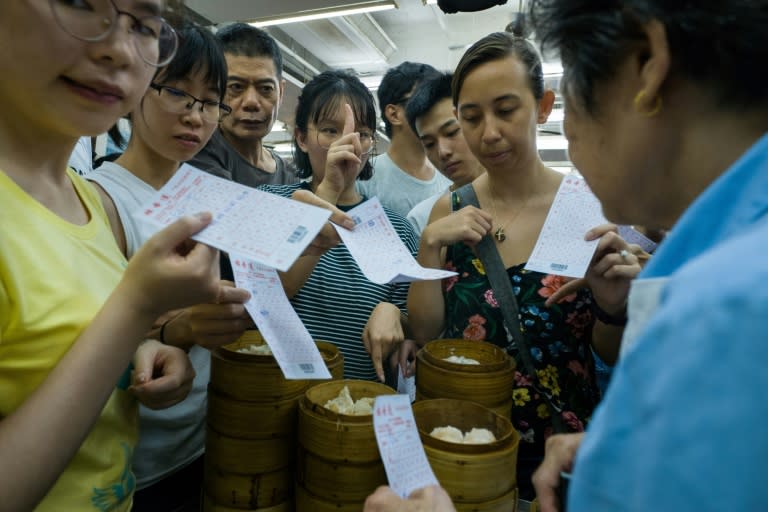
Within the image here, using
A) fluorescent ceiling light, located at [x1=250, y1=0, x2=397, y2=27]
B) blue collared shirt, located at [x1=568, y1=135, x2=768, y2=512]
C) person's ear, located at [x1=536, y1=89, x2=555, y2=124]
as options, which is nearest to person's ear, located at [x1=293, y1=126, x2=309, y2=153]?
person's ear, located at [x1=536, y1=89, x2=555, y2=124]

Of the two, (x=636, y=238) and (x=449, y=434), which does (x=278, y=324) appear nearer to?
(x=449, y=434)

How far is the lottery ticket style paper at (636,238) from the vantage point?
139 cm

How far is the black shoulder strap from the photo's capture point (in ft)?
4.50

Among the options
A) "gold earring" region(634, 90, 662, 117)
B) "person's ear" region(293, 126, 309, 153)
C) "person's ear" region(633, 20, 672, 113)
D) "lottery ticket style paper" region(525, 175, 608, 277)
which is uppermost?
"person's ear" region(633, 20, 672, 113)

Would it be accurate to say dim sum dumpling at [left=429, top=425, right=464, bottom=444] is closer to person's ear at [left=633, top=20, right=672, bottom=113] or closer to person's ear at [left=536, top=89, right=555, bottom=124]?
person's ear at [left=633, top=20, right=672, bottom=113]

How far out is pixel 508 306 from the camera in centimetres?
144

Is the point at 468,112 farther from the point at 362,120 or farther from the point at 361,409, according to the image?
the point at 361,409

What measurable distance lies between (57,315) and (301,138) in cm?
156

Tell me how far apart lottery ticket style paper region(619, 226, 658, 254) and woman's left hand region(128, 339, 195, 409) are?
1.21m

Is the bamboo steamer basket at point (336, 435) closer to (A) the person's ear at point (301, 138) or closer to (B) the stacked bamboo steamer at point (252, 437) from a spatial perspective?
(B) the stacked bamboo steamer at point (252, 437)

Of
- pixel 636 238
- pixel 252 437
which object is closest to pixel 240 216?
pixel 252 437

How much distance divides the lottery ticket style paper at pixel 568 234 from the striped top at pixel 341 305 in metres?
0.66

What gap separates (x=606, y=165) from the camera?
0.72 m

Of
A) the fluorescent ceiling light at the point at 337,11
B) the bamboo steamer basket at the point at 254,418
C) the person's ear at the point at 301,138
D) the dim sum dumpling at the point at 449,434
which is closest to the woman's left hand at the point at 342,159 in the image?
the person's ear at the point at 301,138
